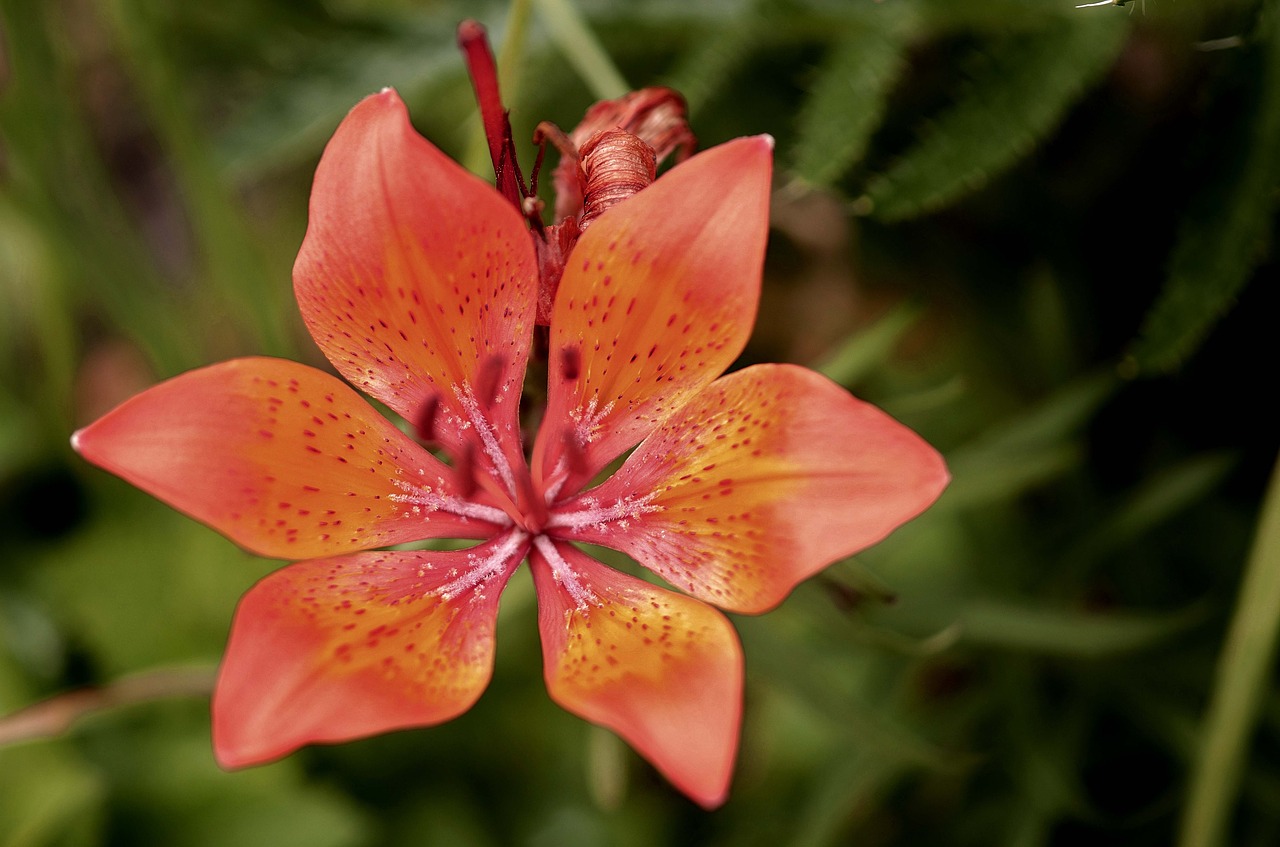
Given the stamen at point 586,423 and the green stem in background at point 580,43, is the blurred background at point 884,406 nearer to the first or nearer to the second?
the green stem in background at point 580,43

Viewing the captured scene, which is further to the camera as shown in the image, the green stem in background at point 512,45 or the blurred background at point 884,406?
the blurred background at point 884,406

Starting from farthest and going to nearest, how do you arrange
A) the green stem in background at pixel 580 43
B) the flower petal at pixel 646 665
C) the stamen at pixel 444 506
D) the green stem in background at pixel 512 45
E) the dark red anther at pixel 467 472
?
the green stem in background at pixel 580 43, the green stem in background at pixel 512 45, the stamen at pixel 444 506, the dark red anther at pixel 467 472, the flower petal at pixel 646 665

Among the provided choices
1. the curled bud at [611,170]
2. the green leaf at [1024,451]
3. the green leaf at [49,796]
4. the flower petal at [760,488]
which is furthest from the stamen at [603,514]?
the green leaf at [49,796]

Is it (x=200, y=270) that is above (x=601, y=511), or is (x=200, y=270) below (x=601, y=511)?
above

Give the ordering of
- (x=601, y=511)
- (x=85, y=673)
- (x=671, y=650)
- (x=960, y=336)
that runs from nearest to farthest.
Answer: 1. (x=671, y=650)
2. (x=601, y=511)
3. (x=85, y=673)
4. (x=960, y=336)

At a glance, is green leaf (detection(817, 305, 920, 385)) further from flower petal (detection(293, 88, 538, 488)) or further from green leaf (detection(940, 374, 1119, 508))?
flower petal (detection(293, 88, 538, 488))

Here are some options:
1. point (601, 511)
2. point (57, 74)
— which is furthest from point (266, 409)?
point (57, 74)

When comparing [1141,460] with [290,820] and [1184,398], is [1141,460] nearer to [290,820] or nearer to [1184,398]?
[1184,398]
